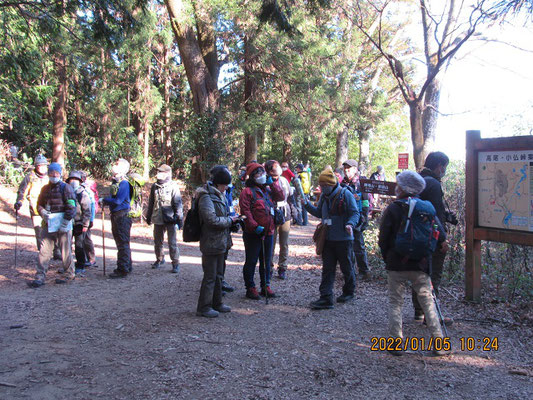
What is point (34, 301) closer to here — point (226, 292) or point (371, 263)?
point (226, 292)

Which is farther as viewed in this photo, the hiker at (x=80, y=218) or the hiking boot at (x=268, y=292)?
the hiker at (x=80, y=218)

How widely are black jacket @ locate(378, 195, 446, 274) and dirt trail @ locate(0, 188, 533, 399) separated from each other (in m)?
0.93

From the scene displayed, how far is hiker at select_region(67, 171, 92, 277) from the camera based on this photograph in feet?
26.6

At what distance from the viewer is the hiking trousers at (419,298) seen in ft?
15.0

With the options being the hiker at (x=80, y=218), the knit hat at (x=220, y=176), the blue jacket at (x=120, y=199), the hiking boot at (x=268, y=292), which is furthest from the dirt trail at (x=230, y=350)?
the knit hat at (x=220, y=176)

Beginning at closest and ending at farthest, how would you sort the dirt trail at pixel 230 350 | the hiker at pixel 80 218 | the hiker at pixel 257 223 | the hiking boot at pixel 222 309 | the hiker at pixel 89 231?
the dirt trail at pixel 230 350, the hiking boot at pixel 222 309, the hiker at pixel 257 223, the hiker at pixel 80 218, the hiker at pixel 89 231

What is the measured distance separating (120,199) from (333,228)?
13.1ft

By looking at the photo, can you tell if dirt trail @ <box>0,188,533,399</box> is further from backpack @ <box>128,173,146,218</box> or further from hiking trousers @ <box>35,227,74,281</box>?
backpack @ <box>128,173,146,218</box>

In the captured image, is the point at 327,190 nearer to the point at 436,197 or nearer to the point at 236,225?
the point at 236,225

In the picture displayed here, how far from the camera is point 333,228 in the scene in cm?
614

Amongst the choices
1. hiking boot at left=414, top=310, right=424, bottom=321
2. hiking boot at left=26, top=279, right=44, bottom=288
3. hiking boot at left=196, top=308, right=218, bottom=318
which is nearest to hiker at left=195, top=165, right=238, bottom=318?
hiking boot at left=196, top=308, right=218, bottom=318

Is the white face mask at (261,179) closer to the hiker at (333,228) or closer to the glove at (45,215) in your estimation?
the hiker at (333,228)

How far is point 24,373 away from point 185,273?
438 cm
